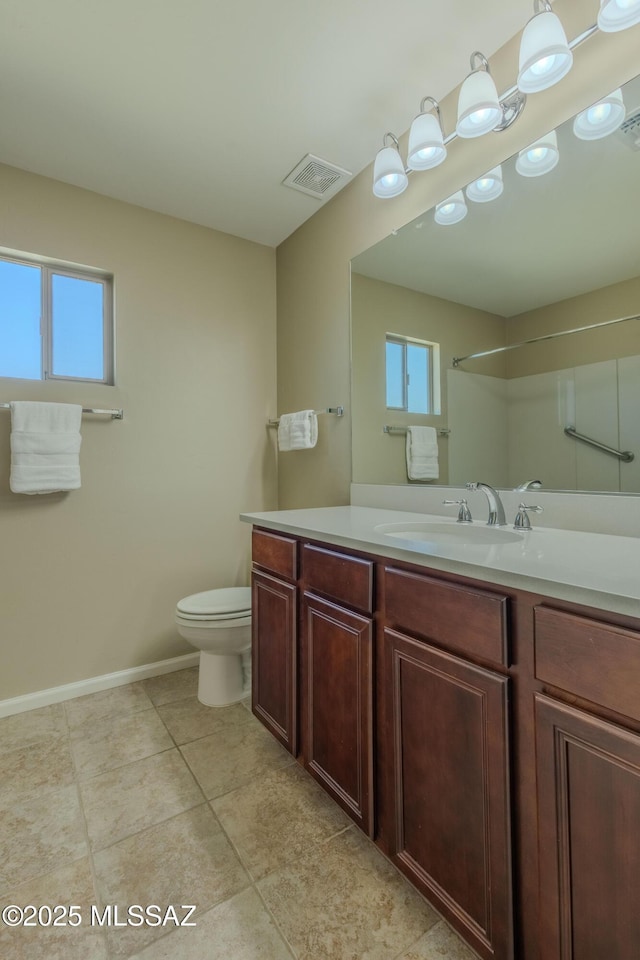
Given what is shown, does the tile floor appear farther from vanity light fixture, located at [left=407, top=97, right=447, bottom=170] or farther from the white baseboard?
vanity light fixture, located at [left=407, top=97, right=447, bottom=170]

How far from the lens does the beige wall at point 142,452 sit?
194 cm

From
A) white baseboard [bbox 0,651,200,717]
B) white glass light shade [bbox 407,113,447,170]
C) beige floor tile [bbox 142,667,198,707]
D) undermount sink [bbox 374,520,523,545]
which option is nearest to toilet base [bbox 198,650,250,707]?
beige floor tile [bbox 142,667,198,707]

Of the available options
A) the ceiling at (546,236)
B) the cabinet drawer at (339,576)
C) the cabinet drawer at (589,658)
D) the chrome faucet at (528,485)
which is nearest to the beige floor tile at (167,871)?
the cabinet drawer at (339,576)

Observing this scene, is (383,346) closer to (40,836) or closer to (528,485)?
(528,485)

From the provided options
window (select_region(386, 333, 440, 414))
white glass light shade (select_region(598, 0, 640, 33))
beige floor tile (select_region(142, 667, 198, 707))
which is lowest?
beige floor tile (select_region(142, 667, 198, 707))

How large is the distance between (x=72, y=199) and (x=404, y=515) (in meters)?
2.11

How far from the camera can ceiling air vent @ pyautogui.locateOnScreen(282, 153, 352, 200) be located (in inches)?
75.6

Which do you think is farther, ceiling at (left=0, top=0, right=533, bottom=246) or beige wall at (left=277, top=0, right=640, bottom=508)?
ceiling at (left=0, top=0, right=533, bottom=246)

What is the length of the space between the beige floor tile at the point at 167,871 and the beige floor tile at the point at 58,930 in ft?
0.11

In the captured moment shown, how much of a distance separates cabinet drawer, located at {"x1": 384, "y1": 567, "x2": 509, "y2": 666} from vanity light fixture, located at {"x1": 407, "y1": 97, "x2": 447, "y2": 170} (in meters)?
1.43

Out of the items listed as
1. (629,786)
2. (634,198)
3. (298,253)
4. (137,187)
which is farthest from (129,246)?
(629,786)

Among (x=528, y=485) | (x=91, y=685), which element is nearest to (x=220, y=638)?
(x=91, y=685)

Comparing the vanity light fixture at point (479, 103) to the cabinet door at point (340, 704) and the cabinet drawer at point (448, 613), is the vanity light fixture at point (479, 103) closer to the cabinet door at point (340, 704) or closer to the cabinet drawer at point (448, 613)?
the cabinet drawer at point (448, 613)

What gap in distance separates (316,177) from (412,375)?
3.48 ft
